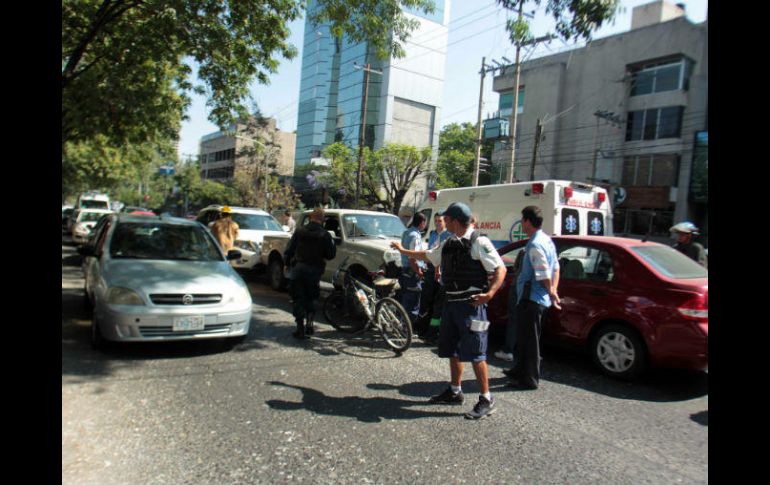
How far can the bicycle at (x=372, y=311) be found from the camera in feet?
19.7

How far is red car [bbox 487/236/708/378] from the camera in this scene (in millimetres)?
4773

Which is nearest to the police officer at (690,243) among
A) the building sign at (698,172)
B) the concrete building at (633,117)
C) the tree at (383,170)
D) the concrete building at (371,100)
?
the concrete building at (633,117)

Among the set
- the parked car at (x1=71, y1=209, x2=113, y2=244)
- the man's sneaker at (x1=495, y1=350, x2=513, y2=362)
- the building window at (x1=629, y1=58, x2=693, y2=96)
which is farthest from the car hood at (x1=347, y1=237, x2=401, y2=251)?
the building window at (x1=629, y1=58, x2=693, y2=96)

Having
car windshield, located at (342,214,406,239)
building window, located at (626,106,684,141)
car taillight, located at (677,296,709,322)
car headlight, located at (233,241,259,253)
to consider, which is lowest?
car headlight, located at (233,241,259,253)

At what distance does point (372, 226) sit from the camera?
8891 mm

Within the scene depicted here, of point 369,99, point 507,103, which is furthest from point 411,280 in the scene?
point 369,99

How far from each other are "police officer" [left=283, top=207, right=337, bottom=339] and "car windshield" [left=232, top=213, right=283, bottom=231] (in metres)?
5.95

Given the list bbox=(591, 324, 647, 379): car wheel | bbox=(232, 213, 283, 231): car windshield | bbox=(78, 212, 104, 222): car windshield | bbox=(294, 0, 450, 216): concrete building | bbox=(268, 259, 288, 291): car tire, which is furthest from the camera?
bbox=(294, 0, 450, 216): concrete building

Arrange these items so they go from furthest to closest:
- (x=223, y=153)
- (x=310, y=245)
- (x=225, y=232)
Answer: (x=223, y=153)
(x=225, y=232)
(x=310, y=245)

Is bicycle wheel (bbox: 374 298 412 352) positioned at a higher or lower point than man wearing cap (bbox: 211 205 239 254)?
lower

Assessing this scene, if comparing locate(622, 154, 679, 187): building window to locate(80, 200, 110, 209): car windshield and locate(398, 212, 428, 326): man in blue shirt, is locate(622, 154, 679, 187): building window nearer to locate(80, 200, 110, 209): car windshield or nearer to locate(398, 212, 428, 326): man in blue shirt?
locate(398, 212, 428, 326): man in blue shirt

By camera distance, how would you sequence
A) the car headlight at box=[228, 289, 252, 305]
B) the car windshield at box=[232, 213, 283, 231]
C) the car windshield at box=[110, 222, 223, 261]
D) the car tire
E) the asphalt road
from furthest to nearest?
the car windshield at box=[232, 213, 283, 231] → the car tire → the car windshield at box=[110, 222, 223, 261] → the car headlight at box=[228, 289, 252, 305] → the asphalt road

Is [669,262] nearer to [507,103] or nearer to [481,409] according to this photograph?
[481,409]

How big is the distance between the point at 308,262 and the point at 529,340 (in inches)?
122
